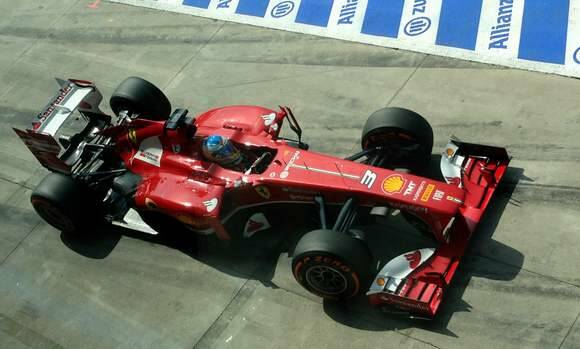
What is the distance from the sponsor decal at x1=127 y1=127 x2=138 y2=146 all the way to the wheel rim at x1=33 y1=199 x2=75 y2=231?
1.33m

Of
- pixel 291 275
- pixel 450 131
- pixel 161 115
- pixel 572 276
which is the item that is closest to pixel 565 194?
pixel 572 276

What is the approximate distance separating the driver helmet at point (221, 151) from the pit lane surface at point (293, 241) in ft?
3.73

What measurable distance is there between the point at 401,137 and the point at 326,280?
219 cm

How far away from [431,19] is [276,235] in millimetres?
5001

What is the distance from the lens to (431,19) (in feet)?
40.5

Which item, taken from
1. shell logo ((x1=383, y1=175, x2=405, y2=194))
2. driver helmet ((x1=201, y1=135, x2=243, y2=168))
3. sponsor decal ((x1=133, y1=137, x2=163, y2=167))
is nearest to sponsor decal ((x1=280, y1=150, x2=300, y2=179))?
driver helmet ((x1=201, y1=135, x2=243, y2=168))

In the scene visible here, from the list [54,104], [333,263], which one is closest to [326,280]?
[333,263]

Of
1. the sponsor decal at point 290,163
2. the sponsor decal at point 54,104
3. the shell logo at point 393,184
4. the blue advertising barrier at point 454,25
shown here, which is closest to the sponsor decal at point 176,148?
the sponsor decal at point 290,163

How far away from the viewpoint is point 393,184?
854 centimetres

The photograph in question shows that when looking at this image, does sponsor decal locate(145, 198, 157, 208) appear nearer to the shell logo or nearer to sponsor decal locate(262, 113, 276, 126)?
sponsor decal locate(262, 113, 276, 126)

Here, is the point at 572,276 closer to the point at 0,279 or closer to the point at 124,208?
the point at 124,208

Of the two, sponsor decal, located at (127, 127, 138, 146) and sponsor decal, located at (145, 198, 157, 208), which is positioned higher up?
sponsor decal, located at (127, 127, 138, 146)

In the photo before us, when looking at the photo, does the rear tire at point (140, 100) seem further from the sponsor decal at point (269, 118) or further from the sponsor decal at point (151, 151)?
the sponsor decal at point (269, 118)

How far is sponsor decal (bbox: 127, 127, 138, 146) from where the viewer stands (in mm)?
10016
